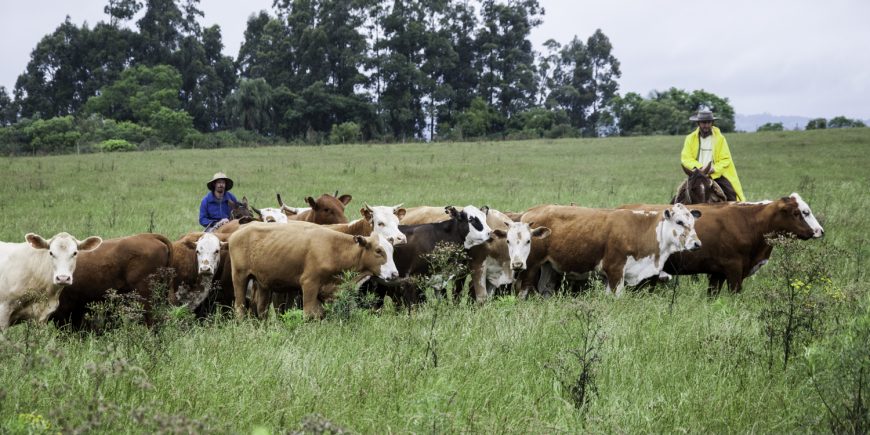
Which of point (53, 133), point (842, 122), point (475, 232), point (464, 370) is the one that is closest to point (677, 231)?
point (475, 232)

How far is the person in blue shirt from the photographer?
12.8 metres

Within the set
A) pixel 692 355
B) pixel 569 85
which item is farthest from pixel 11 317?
pixel 569 85

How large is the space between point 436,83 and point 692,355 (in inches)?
2803

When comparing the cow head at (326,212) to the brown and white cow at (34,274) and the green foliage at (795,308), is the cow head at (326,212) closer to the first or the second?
the brown and white cow at (34,274)

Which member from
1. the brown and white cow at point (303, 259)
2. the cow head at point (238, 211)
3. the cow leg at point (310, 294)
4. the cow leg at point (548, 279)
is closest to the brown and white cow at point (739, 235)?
the cow leg at point (548, 279)

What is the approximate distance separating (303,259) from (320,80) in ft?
211

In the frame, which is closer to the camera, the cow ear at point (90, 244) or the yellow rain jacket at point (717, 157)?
the cow ear at point (90, 244)

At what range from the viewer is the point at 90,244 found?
325 inches

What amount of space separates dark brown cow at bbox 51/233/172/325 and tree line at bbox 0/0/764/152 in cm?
5605

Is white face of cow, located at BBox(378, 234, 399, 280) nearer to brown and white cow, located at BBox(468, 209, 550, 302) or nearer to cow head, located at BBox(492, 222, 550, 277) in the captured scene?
brown and white cow, located at BBox(468, 209, 550, 302)

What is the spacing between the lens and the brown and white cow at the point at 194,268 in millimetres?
9156

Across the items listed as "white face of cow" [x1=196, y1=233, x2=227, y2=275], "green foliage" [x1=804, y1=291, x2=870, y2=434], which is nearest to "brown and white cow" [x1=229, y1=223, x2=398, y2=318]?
"white face of cow" [x1=196, y1=233, x2=227, y2=275]

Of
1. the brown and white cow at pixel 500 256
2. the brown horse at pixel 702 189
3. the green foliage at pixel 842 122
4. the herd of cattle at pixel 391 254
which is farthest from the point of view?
the green foliage at pixel 842 122

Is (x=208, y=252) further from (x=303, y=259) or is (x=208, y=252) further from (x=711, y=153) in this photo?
(x=711, y=153)
